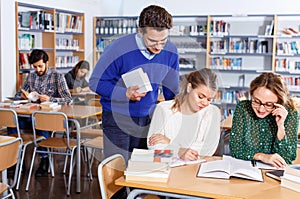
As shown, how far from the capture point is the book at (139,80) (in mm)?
2027

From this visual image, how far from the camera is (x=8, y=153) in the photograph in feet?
7.89

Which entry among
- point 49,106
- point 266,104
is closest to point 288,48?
point 49,106

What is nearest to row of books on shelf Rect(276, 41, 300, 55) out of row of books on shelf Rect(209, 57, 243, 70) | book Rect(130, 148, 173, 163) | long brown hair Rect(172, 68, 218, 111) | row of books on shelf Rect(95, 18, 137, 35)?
row of books on shelf Rect(209, 57, 243, 70)

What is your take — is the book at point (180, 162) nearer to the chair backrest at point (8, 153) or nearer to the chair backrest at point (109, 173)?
the chair backrest at point (109, 173)

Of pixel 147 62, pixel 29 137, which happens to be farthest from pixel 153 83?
pixel 29 137

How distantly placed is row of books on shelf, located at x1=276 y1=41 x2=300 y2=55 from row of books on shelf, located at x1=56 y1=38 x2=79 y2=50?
348 cm

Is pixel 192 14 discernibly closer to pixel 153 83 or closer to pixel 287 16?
pixel 287 16

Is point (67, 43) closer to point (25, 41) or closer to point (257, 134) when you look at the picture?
point (25, 41)

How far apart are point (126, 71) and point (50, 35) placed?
4.68 m

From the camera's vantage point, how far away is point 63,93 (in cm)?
464

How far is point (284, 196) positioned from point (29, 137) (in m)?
3.03

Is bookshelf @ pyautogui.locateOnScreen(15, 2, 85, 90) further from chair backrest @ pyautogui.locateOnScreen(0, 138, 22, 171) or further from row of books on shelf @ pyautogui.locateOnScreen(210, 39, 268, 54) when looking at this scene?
chair backrest @ pyautogui.locateOnScreen(0, 138, 22, 171)

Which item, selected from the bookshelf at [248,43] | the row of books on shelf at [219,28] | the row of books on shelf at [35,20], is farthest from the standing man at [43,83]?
the row of books on shelf at [219,28]

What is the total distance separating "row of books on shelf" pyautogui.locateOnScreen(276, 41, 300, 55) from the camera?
6.73 meters
